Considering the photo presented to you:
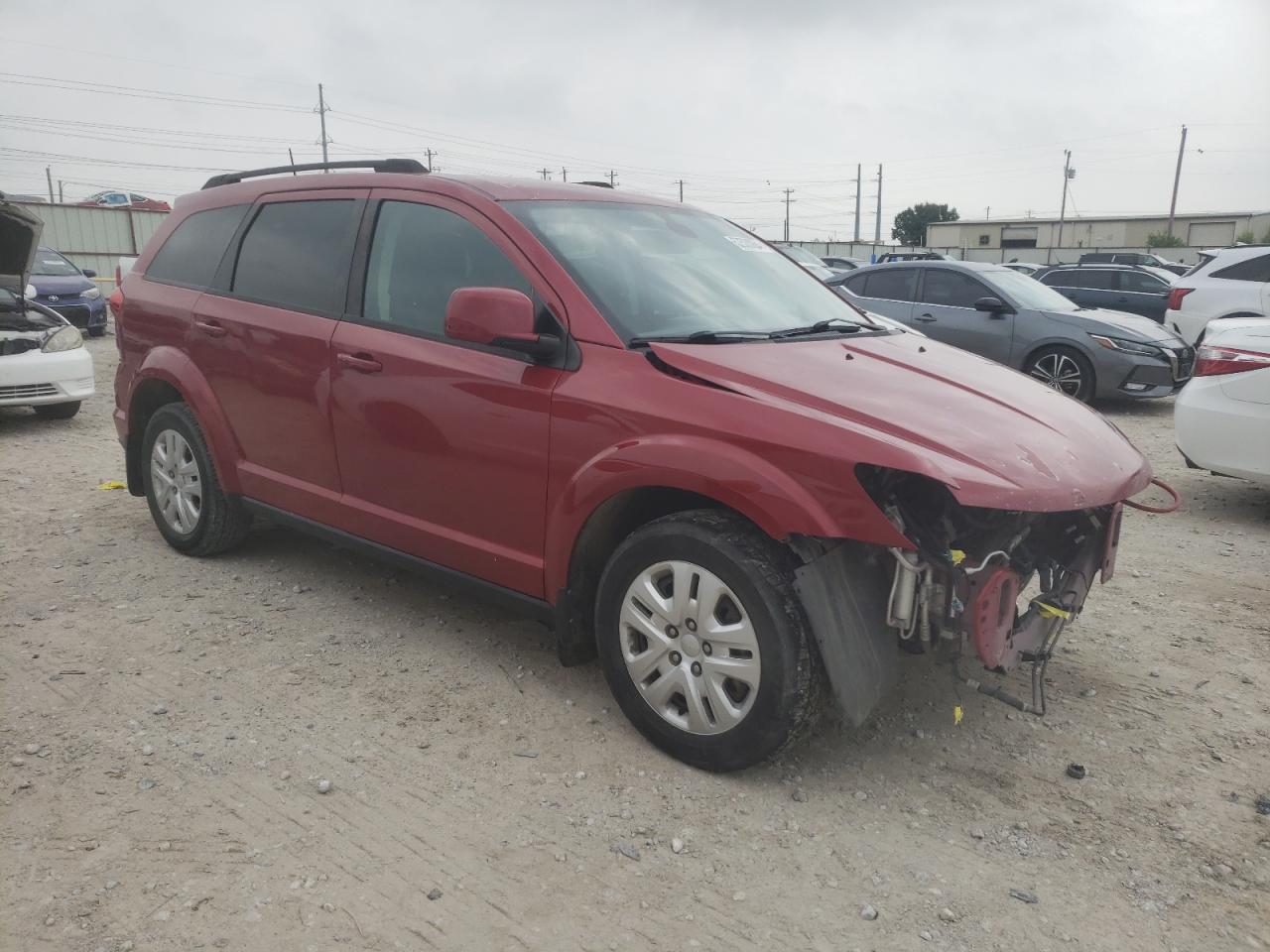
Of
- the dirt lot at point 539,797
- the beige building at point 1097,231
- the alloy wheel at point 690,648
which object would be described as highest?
the beige building at point 1097,231

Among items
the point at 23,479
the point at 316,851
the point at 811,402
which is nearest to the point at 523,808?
the point at 316,851

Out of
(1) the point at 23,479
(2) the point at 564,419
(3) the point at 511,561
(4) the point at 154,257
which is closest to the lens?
(2) the point at 564,419

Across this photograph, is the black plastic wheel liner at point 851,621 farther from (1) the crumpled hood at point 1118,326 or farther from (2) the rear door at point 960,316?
(1) the crumpled hood at point 1118,326

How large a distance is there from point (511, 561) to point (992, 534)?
1.56 meters

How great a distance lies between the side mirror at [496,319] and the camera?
10.0 feet

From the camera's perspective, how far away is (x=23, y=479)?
6.57m

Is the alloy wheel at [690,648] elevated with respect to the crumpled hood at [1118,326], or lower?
lower

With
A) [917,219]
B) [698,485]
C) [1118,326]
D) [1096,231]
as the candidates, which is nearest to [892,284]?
[1118,326]

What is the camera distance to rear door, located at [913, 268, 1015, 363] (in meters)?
9.86

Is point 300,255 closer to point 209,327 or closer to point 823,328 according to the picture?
point 209,327

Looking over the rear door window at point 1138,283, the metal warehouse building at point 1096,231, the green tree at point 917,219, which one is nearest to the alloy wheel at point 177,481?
the rear door window at point 1138,283

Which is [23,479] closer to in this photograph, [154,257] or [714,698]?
[154,257]

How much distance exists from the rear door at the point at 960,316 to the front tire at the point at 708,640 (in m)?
7.73

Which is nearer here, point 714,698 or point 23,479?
point 714,698
